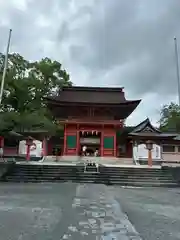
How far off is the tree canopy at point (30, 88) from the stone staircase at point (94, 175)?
376 inches

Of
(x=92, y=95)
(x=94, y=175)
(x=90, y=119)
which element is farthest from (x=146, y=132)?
(x=94, y=175)

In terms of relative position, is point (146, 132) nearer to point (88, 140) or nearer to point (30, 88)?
point (88, 140)

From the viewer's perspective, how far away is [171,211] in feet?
27.4

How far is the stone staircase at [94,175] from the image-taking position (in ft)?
58.1

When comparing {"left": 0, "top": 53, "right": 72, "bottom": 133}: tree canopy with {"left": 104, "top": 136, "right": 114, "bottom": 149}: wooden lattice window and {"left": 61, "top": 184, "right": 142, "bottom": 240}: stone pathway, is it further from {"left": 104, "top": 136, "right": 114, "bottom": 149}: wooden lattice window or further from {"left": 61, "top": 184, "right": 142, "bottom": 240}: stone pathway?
{"left": 61, "top": 184, "right": 142, "bottom": 240}: stone pathway

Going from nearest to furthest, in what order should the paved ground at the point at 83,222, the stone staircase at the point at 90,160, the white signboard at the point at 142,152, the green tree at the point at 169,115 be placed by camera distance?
1. the paved ground at the point at 83,222
2. the stone staircase at the point at 90,160
3. the white signboard at the point at 142,152
4. the green tree at the point at 169,115

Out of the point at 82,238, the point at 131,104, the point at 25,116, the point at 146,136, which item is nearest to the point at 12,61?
the point at 25,116

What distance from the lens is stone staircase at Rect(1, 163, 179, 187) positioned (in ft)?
58.1

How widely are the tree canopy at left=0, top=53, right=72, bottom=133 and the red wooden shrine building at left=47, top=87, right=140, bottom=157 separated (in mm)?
3339

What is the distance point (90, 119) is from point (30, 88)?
12.2 metres

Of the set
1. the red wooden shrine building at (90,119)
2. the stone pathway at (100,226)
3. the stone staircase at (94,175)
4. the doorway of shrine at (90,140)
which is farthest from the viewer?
the doorway of shrine at (90,140)

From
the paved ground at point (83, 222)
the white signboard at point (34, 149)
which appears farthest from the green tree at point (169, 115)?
the paved ground at point (83, 222)

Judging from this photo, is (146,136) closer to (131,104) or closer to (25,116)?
(131,104)

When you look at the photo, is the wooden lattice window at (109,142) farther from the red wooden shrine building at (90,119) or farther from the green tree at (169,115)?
the green tree at (169,115)
